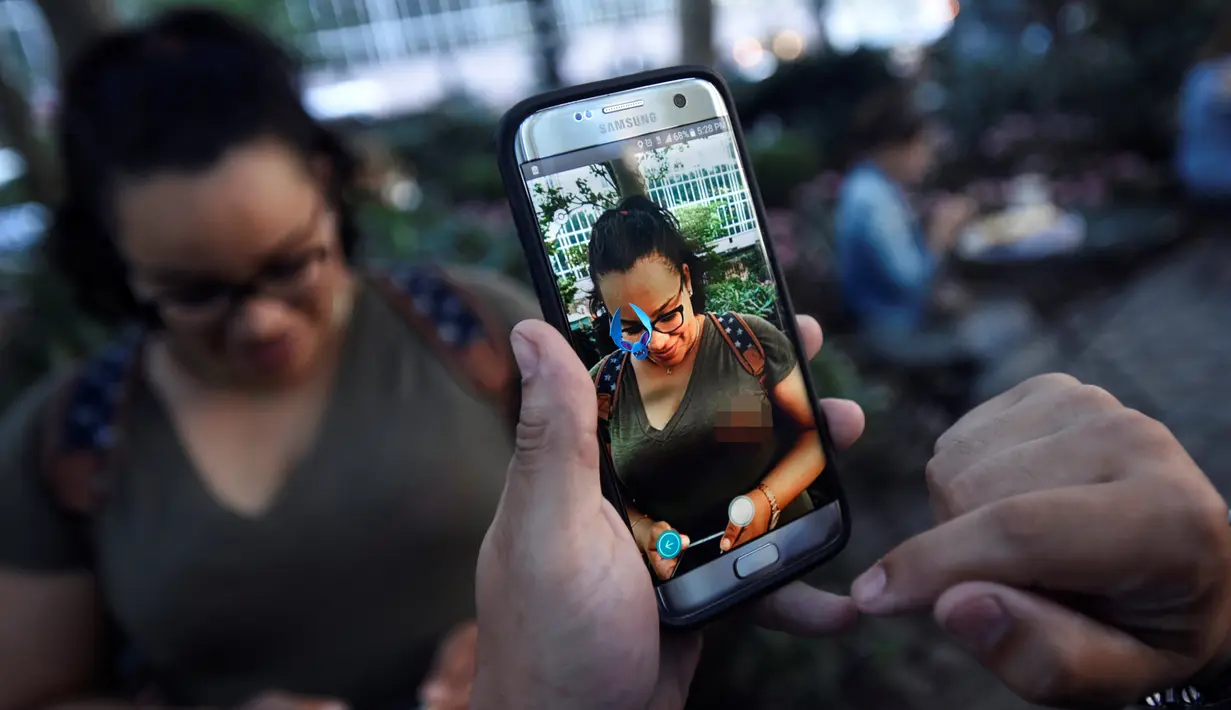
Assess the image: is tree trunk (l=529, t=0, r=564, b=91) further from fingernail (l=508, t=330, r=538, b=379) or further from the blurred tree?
the blurred tree

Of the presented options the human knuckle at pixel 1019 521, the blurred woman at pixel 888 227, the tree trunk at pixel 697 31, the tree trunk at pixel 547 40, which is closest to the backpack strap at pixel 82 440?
the human knuckle at pixel 1019 521

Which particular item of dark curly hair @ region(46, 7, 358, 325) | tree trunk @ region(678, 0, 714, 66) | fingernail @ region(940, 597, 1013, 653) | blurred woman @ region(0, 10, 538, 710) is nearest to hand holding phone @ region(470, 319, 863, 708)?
fingernail @ region(940, 597, 1013, 653)

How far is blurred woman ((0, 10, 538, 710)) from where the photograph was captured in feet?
3.43

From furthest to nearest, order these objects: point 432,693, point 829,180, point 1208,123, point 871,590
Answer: point 1208,123 → point 829,180 → point 432,693 → point 871,590

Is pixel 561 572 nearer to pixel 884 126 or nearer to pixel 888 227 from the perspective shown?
pixel 888 227

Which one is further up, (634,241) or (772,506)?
(634,241)

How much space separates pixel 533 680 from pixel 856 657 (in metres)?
0.35

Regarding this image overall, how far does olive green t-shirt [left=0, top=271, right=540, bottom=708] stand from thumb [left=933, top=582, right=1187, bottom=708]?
646 millimetres

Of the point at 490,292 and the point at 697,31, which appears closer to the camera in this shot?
the point at 490,292

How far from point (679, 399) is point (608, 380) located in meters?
0.07

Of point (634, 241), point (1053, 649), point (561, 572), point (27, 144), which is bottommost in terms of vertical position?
point (1053, 649)

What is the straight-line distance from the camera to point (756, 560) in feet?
2.45

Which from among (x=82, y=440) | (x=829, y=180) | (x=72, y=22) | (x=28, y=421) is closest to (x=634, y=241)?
(x=82, y=440)

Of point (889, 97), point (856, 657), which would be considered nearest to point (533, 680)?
point (856, 657)
